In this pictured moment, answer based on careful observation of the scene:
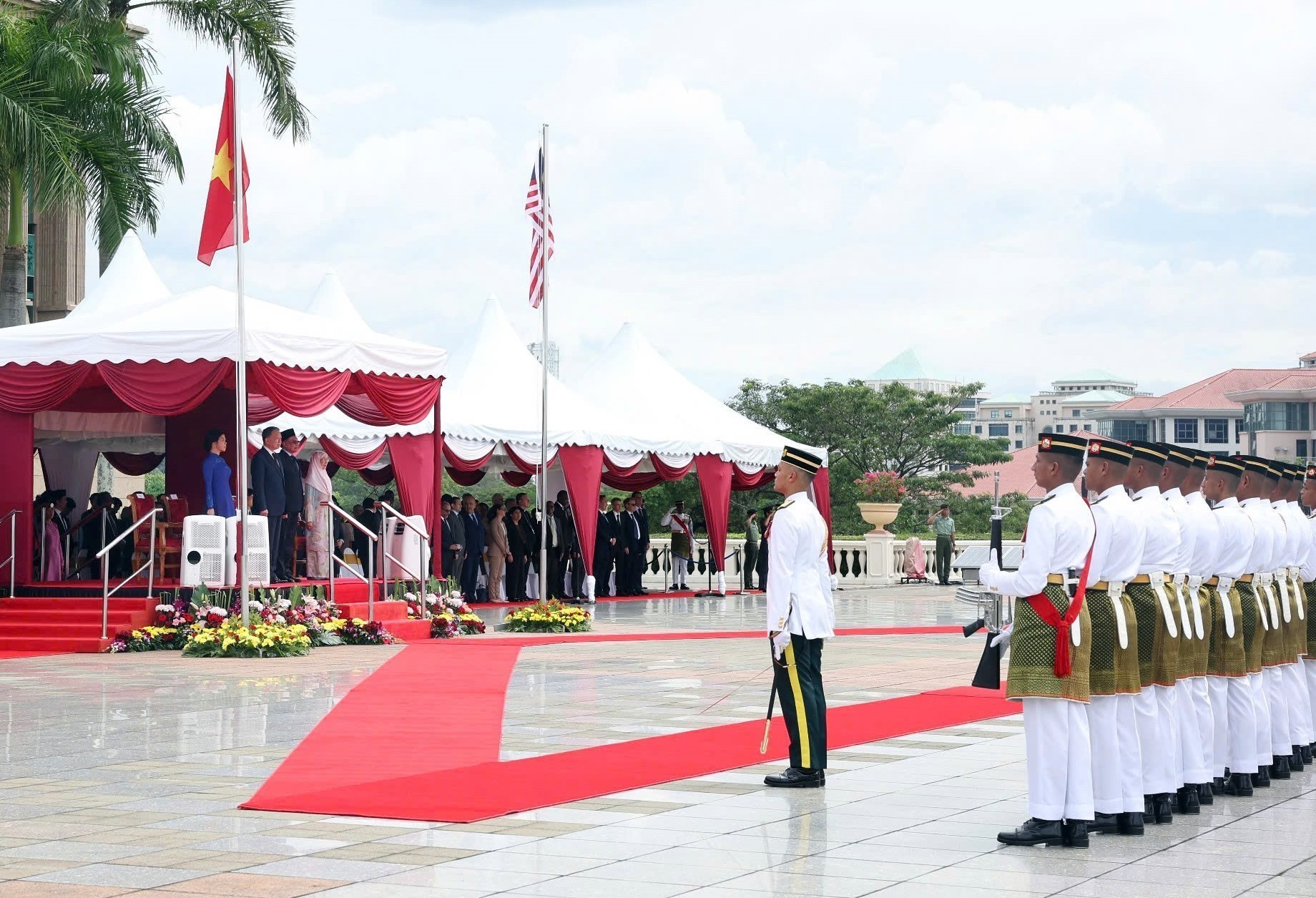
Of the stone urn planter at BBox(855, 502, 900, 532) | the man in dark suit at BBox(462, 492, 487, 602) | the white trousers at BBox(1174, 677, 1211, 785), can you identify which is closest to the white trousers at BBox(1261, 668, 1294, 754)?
the white trousers at BBox(1174, 677, 1211, 785)

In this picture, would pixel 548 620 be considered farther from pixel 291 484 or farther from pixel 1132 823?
pixel 1132 823

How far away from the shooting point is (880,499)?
38.6 metres

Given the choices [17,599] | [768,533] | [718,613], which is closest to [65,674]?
[17,599]

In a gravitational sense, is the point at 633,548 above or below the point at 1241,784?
above

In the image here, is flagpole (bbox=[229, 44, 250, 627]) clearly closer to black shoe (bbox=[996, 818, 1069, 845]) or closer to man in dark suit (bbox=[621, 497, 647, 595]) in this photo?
black shoe (bbox=[996, 818, 1069, 845])

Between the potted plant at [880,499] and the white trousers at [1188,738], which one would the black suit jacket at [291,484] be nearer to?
the white trousers at [1188,738]

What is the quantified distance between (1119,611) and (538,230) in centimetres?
1477

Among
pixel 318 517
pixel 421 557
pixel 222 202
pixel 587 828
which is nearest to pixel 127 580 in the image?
pixel 318 517

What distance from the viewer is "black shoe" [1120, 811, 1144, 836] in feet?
24.9

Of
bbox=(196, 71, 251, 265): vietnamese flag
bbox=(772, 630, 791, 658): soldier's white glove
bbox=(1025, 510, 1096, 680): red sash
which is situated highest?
bbox=(196, 71, 251, 265): vietnamese flag

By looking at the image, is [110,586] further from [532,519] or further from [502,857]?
[502,857]

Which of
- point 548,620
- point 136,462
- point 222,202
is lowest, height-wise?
point 548,620

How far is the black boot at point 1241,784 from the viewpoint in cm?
887

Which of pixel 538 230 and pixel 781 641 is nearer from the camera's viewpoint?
pixel 781 641
